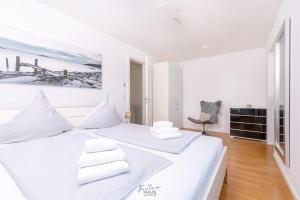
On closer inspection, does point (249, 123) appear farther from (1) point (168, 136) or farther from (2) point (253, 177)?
(1) point (168, 136)

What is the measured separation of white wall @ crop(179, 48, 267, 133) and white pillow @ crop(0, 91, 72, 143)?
12.5 ft

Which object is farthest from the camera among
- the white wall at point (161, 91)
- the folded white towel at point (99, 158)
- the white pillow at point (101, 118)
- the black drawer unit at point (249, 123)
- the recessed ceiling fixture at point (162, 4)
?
the white wall at point (161, 91)

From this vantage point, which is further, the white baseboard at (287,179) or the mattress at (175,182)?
the white baseboard at (287,179)

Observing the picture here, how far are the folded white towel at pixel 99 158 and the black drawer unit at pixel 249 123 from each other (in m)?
3.65

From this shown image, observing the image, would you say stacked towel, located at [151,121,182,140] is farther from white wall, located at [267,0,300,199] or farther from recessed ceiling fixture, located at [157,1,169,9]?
recessed ceiling fixture, located at [157,1,169,9]

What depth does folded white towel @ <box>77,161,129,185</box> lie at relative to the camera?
2.43ft

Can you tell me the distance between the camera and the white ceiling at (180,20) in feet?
6.61

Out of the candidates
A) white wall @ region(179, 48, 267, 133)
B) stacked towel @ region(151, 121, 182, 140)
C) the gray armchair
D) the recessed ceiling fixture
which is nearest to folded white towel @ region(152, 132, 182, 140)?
stacked towel @ region(151, 121, 182, 140)

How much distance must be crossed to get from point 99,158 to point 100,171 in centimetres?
8

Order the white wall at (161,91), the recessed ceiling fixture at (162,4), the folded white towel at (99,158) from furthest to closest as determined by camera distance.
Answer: the white wall at (161,91) → the recessed ceiling fixture at (162,4) → the folded white towel at (99,158)

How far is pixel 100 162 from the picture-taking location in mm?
840

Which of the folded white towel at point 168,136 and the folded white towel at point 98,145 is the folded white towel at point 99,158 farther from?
the folded white towel at point 168,136

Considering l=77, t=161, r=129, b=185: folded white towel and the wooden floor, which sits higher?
l=77, t=161, r=129, b=185: folded white towel

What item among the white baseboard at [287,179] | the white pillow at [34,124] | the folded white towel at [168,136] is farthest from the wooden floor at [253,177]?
the white pillow at [34,124]
